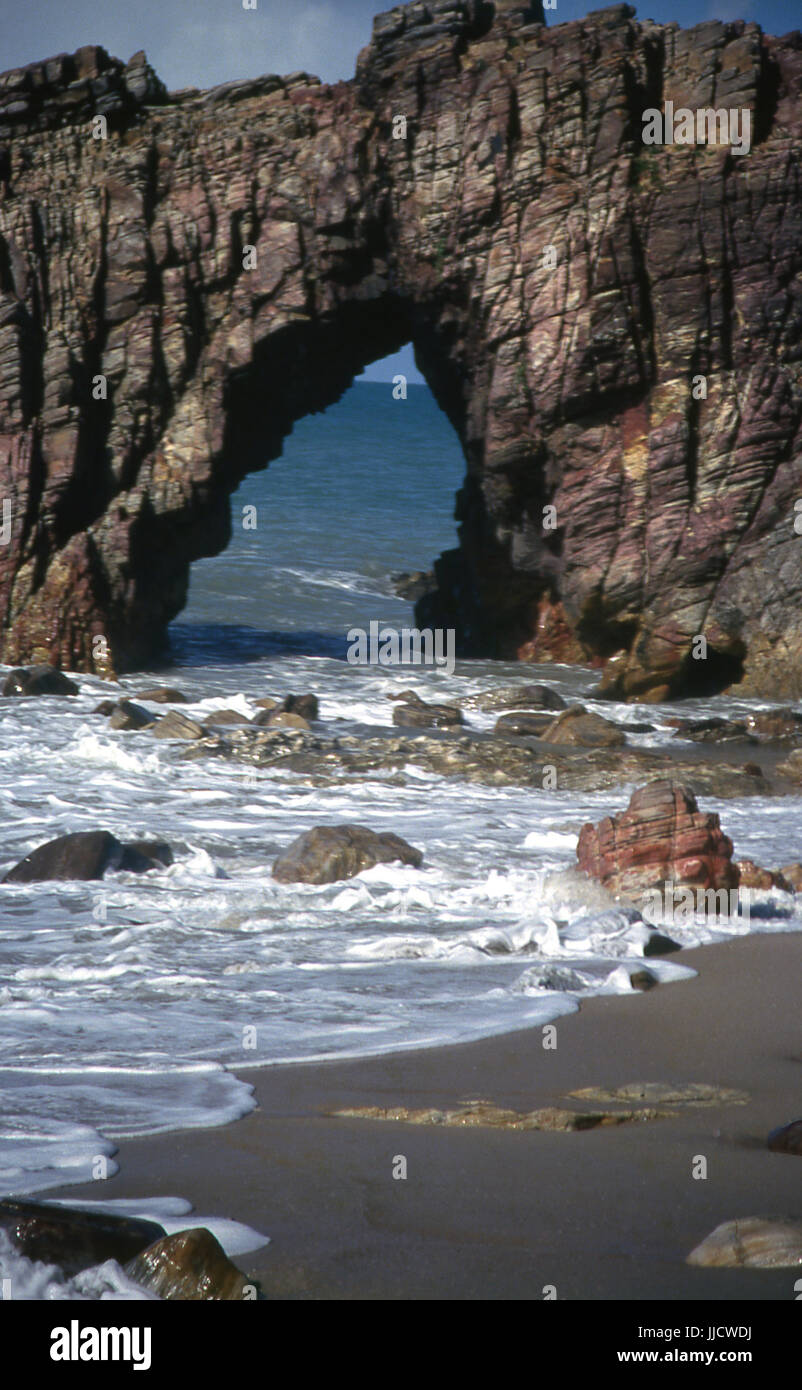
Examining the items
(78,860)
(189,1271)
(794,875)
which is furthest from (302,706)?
(189,1271)

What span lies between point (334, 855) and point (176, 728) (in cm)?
598

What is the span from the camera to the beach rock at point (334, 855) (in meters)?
8.00

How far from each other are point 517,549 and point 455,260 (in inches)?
176

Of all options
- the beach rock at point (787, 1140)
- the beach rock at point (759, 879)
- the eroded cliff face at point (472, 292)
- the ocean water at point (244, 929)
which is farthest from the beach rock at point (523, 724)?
the beach rock at point (787, 1140)

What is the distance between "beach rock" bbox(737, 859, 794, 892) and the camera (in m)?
7.24

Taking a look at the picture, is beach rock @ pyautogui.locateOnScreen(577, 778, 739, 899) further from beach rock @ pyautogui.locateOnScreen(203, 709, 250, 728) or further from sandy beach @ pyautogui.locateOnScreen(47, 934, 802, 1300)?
beach rock @ pyautogui.locateOnScreen(203, 709, 250, 728)

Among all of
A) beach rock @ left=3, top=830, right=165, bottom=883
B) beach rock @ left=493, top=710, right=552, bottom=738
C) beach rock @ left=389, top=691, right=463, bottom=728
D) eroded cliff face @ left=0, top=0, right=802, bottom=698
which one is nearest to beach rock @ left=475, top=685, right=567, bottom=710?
beach rock @ left=493, top=710, right=552, bottom=738

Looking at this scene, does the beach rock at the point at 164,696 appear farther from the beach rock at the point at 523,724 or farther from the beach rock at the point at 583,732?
the beach rock at the point at 583,732

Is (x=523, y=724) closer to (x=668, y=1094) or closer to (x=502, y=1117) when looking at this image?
(x=668, y=1094)

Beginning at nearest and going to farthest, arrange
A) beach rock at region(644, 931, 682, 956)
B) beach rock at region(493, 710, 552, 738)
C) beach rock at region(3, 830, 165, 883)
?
beach rock at region(644, 931, 682, 956)
beach rock at region(3, 830, 165, 883)
beach rock at region(493, 710, 552, 738)

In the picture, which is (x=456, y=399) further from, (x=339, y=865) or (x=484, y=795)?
(x=339, y=865)

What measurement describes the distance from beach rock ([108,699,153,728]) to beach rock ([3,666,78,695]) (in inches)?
70.2

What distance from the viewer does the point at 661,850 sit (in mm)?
7215

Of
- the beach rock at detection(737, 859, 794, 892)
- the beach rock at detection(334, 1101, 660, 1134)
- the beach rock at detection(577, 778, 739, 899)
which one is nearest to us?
the beach rock at detection(334, 1101, 660, 1134)
